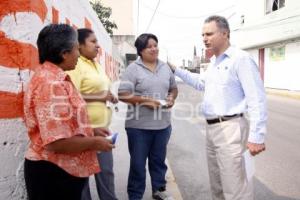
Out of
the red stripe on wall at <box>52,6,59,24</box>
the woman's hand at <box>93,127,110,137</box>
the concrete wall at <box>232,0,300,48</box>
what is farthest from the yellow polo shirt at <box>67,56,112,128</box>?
the concrete wall at <box>232,0,300,48</box>

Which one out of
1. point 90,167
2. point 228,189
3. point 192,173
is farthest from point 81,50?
point 192,173

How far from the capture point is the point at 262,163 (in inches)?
226

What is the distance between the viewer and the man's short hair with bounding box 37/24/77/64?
2080mm

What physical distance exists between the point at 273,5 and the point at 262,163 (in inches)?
824

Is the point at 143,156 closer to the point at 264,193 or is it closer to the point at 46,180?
the point at 264,193

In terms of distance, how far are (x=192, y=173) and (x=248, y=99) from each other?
2639 millimetres

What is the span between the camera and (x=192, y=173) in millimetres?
5273

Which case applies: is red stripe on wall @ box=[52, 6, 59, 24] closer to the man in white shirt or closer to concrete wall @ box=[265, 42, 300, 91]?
the man in white shirt

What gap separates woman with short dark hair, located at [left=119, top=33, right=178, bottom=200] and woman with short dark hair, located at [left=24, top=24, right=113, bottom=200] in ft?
5.38

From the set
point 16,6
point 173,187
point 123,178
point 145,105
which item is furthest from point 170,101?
point 16,6

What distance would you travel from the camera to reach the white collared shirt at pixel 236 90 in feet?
9.18

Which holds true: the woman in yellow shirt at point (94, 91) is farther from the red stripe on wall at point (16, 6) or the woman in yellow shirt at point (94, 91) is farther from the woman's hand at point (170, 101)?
the woman's hand at point (170, 101)

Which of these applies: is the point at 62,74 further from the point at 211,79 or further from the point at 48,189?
the point at 211,79

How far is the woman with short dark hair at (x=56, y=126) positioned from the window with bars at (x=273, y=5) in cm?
2337
